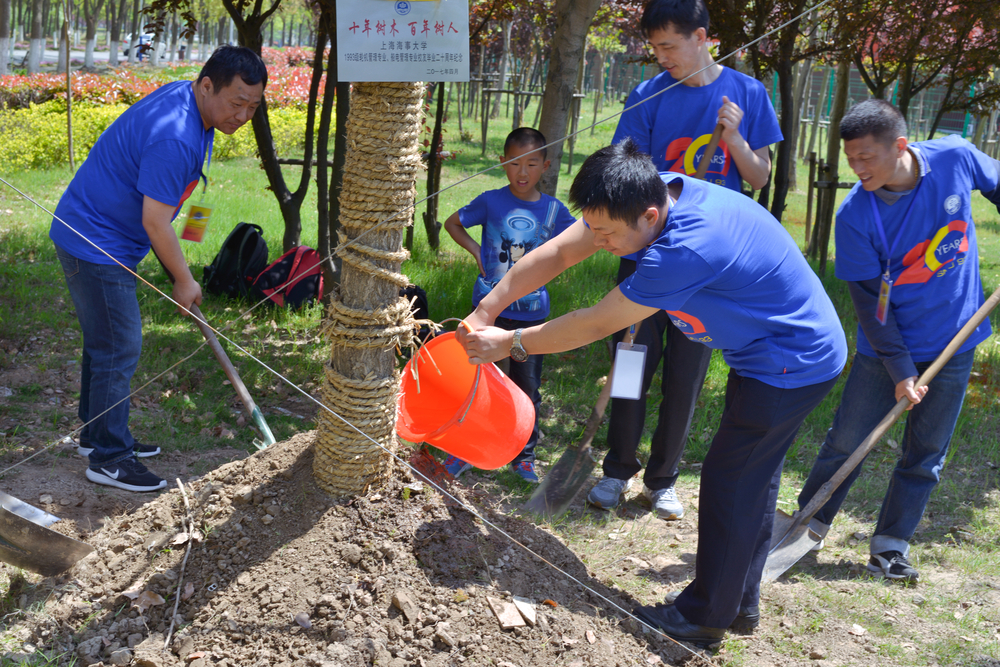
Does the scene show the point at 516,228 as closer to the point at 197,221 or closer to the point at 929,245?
the point at 197,221

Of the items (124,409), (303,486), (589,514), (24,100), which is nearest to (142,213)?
(124,409)

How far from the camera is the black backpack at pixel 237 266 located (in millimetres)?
5246

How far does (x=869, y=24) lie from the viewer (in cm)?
643

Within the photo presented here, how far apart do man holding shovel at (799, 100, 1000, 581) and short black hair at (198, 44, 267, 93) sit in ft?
6.75

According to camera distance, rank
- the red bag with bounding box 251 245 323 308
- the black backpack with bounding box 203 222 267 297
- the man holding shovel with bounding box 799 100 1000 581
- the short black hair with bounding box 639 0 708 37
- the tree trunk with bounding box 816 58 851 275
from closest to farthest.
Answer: the man holding shovel with bounding box 799 100 1000 581 < the short black hair with bounding box 639 0 708 37 < the red bag with bounding box 251 245 323 308 < the black backpack with bounding box 203 222 267 297 < the tree trunk with bounding box 816 58 851 275

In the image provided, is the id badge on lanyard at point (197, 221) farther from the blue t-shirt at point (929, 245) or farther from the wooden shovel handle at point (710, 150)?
the blue t-shirt at point (929, 245)

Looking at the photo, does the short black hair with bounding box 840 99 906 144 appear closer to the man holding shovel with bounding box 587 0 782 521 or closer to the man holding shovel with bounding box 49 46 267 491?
the man holding shovel with bounding box 587 0 782 521

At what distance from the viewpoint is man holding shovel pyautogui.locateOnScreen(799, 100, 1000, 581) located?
255 centimetres

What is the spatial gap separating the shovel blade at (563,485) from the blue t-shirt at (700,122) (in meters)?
1.21

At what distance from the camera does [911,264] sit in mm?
2652

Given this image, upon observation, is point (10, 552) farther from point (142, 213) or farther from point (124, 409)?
point (142, 213)

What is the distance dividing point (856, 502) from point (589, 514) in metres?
1.32

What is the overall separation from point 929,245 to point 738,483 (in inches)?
45.7

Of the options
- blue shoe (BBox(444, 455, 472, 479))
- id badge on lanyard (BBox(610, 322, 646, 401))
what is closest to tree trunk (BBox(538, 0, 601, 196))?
blue shoe (BBox(444, 455, 472, 479))
